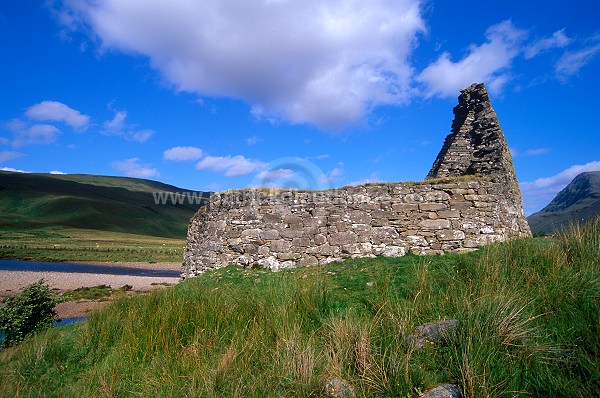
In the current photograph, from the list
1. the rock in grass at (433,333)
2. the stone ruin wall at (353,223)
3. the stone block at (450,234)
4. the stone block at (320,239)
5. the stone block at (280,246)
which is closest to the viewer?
the rock in grass at (433,333)

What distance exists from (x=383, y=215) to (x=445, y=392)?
894 centimetres

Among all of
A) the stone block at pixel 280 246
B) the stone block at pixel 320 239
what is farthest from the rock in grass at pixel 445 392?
the stone block at pixel 280 246

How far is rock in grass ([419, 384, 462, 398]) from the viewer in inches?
134

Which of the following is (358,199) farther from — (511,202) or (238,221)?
(511,202)

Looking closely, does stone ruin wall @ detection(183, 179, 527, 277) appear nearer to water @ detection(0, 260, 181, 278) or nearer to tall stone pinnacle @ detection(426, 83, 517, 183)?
tall stone pinnacle @ detection(426, 83, 517, 183)

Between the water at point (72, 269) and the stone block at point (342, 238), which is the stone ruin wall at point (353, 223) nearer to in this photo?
the stone block at point (342, 238)

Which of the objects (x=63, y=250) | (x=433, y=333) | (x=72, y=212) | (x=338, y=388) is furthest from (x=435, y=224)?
(x=72, y=212)

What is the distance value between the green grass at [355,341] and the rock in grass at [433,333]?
0.09m

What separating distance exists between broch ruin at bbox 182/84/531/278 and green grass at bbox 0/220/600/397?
4571 mm

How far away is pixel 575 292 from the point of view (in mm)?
4531

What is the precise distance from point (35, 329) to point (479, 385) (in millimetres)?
12602

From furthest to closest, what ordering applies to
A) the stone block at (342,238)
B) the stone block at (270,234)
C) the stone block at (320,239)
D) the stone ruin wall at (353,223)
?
1. the stone block at (270,234)
2. the stone block at (320,239)
3. the stone block at (342,238)
4. the stone ruin wall at (353,223)

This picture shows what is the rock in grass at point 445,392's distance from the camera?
339 centimetres

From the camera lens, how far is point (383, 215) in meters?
12.1
